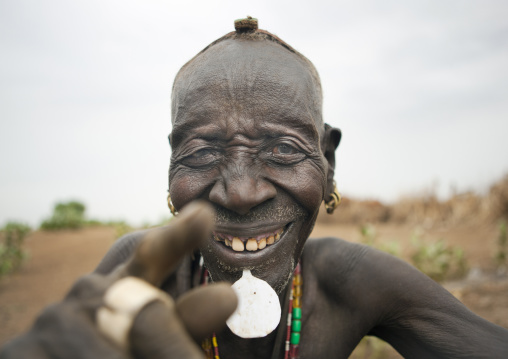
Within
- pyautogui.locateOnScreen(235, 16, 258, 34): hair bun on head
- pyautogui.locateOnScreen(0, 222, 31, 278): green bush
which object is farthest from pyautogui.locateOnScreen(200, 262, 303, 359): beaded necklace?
pyautogui.locateOnScreen(0, 222, 31, 278): green bush

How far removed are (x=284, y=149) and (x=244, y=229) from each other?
0.41 metres

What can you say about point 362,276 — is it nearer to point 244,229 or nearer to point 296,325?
point 296,325

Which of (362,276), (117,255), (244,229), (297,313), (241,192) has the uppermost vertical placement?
Answer: (241,192)

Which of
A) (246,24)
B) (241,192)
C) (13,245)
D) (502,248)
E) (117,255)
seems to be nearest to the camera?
(241,192)

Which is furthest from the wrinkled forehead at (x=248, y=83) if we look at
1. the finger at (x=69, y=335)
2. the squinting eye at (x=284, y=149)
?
the finger at (x=69, y=335)

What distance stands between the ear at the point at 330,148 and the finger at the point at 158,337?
1418mm

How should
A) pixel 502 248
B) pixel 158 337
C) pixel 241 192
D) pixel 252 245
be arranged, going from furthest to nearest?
pixel 502 248, pixel 252 245, pixel 241 192, pixel 158 337

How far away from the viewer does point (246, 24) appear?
199cm

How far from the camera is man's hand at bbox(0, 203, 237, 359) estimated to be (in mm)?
822

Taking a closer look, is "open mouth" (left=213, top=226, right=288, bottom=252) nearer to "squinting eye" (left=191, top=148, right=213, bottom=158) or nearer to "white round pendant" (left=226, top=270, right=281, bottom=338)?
"white round pendant" (left=226, top=270, right=281, bottom=338)

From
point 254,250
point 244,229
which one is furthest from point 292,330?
point 244,229

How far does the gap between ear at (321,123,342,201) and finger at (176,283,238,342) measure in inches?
51.6

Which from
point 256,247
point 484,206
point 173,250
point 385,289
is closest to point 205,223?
point 173,250

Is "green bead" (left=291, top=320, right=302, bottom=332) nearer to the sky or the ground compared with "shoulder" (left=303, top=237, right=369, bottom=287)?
nearer to the ground
